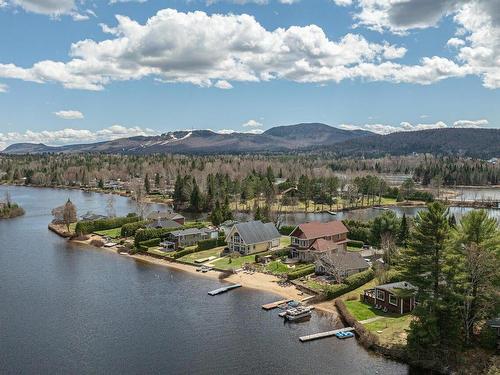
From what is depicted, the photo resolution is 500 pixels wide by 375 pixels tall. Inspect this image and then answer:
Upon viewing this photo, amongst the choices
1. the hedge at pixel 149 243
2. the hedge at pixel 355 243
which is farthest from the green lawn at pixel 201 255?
the hedge at pixel 355 243

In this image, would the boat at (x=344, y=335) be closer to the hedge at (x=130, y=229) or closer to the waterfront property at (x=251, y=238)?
the waterfront property at (x=251, y=238)

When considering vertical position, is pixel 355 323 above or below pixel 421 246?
below

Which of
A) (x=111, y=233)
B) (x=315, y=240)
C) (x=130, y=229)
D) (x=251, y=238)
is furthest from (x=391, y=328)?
(x=111, y=233)

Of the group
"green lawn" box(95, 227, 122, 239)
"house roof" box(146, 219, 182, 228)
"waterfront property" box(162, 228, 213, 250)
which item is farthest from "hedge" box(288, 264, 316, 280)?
"green lawn" box(95, 227, 122, 239)

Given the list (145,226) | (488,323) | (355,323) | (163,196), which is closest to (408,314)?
(355,323)

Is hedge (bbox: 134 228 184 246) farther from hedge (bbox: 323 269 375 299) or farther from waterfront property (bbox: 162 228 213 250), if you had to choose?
hedge (bbox: 323 269 375 299)

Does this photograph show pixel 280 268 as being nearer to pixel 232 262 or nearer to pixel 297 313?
pixel 232 262

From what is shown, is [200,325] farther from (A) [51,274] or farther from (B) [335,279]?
(A) [51,274]
